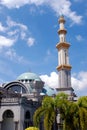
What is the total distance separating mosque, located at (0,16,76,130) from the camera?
52.2m

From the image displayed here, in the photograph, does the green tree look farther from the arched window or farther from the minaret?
the minaret

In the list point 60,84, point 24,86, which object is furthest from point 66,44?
point 24,86

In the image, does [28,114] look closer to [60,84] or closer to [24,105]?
[24,105]

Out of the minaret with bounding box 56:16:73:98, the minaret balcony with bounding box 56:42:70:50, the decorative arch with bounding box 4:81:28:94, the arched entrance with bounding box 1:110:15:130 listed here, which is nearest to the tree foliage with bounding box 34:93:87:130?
the arched entrance with bounding box 1:110:15:130

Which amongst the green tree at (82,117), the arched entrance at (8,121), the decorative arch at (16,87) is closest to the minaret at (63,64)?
the decorative arch at (16,87)

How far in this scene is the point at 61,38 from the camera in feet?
232

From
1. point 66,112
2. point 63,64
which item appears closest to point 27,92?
point 63,64

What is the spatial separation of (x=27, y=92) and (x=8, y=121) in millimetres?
12793

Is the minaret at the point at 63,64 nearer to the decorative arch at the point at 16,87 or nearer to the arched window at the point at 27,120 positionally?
the decorative arch at the point at 16,87

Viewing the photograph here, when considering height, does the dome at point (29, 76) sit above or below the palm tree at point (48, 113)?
above

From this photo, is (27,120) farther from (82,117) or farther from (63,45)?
(63,45)

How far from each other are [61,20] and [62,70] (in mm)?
12430

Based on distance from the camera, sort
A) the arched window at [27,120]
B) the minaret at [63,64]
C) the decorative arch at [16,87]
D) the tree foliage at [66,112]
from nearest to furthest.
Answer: the tree foliage at [66,112], the arched window at [27,120], the decorative arch at [16,87], the minaret at [63,64]

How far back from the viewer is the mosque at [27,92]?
5222cm
